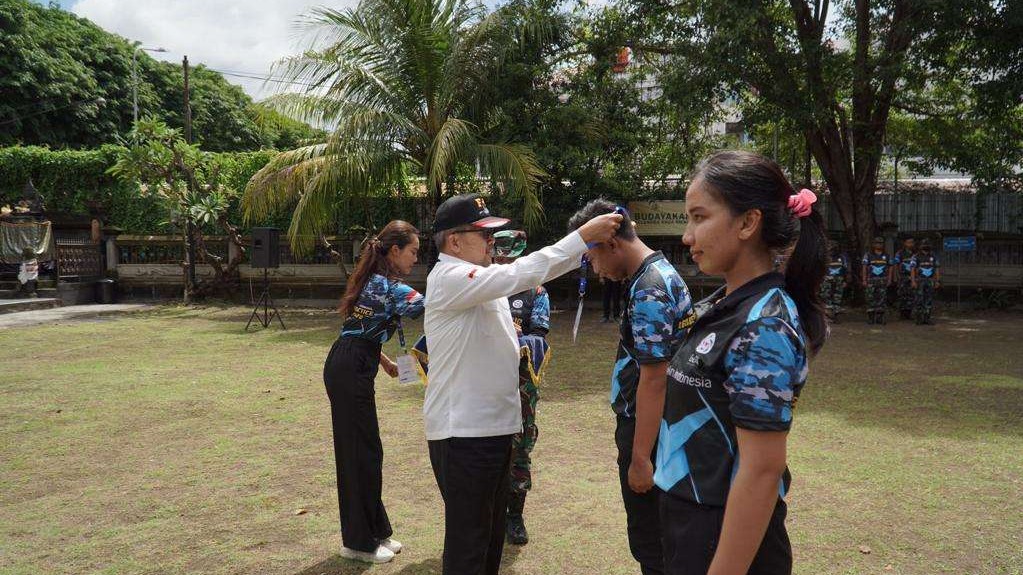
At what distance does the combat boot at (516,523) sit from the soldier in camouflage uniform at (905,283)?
13391mm

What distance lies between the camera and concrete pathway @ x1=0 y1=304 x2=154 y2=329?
1567cm

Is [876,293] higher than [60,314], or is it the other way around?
[876,293]

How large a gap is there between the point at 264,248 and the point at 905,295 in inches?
520

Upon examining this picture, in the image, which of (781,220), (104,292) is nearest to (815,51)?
(781,220)

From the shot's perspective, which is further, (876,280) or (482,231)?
(876,280)

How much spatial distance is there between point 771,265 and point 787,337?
0.25 m

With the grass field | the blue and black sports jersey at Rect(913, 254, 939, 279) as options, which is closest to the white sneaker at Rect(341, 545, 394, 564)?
the grass field

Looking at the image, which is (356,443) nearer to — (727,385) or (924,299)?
(727,385)

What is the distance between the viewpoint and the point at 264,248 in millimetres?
15289

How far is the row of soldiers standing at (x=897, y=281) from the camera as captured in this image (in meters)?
14.8

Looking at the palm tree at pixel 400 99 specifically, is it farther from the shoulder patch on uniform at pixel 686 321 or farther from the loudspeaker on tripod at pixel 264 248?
the shoulder patch on uniform at pixel 686 321

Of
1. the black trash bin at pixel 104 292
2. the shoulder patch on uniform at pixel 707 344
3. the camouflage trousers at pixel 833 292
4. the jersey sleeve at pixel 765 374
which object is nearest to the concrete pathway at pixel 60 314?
the black trash bin at pixel 104 292

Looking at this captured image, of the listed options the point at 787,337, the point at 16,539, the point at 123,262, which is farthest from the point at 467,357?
the point at 123,262

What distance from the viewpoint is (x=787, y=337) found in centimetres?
171
